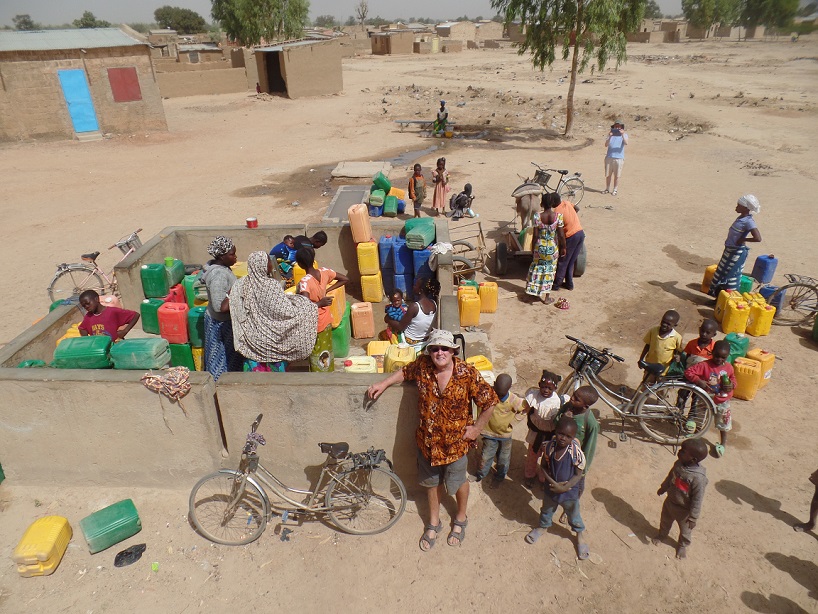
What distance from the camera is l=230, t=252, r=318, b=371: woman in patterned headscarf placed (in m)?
4.80

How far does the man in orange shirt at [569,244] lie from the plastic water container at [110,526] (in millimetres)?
6663

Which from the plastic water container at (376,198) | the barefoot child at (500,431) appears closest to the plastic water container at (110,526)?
the barefoot child at (500,431)

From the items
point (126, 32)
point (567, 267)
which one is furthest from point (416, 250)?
point (126, 32)

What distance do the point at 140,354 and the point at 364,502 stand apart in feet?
7.65

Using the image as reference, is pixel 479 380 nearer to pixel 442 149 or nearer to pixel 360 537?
pixel 360 537

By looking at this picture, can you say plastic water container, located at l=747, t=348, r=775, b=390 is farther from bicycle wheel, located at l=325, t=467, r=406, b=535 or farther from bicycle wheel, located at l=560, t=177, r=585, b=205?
Answer: bicycle wheel, located at l=560, t=177, r=585, b=205

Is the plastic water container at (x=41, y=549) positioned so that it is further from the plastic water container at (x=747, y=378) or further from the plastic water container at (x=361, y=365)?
the plastic water container at (x=747, y=378)

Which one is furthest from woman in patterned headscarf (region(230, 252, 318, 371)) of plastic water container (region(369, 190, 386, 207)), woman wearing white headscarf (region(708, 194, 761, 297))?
plastic water container (region(369, 190, 386, 207))

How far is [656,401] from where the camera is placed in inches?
216

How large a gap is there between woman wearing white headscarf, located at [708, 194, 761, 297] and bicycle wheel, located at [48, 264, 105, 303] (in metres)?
9.45

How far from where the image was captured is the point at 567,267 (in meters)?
8.65

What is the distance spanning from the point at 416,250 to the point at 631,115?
18975 millimetres

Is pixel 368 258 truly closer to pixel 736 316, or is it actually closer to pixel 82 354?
pixel 82 354

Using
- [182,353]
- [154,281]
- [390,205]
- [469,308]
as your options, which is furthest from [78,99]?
[469,308]
